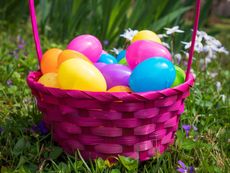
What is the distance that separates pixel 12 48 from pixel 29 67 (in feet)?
1.52

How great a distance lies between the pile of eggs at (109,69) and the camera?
1.28 m

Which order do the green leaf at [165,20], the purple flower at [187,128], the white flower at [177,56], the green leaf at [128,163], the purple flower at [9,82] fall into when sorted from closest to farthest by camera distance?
the green leaf at [128,163] → the purple flower at [187,128] → the purple flower at [9,82] → the white flower at [177,56] → the green leaf at [165,20]

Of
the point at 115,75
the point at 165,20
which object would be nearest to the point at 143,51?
the point at 115,75

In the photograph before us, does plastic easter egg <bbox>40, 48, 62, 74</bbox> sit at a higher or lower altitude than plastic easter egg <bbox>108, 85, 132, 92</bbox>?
higher

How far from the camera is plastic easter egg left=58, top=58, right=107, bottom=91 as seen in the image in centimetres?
127

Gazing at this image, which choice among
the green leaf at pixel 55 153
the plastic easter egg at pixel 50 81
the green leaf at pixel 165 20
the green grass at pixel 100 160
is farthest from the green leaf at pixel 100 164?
the green leaf at pixel 165 20

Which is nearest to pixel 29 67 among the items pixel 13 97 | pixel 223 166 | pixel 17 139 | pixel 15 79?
pixel 15 79

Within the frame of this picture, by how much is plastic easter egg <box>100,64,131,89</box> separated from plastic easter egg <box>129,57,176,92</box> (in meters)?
0.07

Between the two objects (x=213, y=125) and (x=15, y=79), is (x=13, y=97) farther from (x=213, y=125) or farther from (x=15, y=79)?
(x=213, y=125)

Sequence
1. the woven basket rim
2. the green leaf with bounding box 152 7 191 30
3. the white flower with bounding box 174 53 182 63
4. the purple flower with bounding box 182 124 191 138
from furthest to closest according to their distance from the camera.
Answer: the green leaf with bounding box 152 7 191 30, the white flower with bounding box 174 53 182 63, the purple flower with bounding box 182 124 191 138, the woven basket rim

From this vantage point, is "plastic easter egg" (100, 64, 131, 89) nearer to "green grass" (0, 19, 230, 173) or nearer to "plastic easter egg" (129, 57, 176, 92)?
"plastic easter egg" (129, 57, 176, 92)

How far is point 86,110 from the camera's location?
4.03 feet

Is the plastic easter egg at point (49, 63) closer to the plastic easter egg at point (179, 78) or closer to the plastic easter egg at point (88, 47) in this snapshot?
the plastic easter egg at point (88, 47)

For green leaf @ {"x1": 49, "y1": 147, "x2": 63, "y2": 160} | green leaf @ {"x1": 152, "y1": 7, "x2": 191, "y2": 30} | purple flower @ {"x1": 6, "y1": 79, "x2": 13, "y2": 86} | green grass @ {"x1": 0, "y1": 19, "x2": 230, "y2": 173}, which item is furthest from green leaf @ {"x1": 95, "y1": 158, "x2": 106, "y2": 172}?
green leaf @ {"x1": 152, "y1": 7, "x2": 191, "y2": 30}
